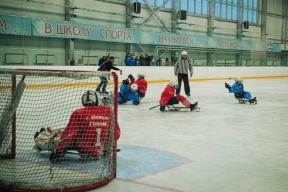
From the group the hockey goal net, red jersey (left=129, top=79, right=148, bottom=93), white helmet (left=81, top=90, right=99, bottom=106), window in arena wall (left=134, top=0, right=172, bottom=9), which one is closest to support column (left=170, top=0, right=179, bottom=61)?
window in arena wall (left=134, top=0, right=172, bottom=9)

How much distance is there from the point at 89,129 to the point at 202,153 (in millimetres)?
1483

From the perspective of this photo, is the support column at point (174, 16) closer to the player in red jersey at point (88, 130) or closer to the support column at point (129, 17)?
the support column at point (129, 17)

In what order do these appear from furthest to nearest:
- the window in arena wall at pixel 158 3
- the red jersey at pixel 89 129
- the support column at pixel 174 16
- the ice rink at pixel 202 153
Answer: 1. the support column at pixel 174 16
2. the window in arena wall at pixel 158 3
3. the red jersey at pixel 89 129
4. the ice rink at pixel 202 153

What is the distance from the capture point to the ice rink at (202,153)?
3352mm

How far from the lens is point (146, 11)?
77.9ft

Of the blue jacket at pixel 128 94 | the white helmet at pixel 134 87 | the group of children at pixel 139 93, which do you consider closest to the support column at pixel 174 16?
the group of children at pixel 139 93

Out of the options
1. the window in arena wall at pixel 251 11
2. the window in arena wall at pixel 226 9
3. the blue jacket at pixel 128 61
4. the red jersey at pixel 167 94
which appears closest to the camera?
the red jersey at pixel 167 94

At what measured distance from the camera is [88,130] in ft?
12.3

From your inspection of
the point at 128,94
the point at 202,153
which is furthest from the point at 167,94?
the point at 202,153

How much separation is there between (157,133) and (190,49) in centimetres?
1970

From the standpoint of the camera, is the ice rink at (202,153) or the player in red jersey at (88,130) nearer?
the ice rink at (202,153)

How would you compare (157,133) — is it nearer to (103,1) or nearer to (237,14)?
(103,1)

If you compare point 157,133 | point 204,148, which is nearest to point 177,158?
point 204,148

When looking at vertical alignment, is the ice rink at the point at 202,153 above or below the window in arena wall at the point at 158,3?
below
